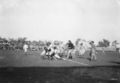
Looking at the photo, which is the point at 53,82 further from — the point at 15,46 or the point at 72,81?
the point at 15,46

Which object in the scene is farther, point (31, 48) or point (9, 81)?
point (31, 48)

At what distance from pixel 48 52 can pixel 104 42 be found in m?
120

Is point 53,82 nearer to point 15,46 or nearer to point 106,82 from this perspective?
point 106,82

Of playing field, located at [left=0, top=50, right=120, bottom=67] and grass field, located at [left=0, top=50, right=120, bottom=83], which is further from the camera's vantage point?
playing field, located at [left=0, top=50, right=120, bottom=67]

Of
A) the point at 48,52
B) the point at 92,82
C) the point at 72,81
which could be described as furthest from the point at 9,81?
the point at 48,52

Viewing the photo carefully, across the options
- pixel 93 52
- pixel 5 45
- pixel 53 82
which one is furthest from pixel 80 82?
pixel 5 45

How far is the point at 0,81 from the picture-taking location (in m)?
7.35

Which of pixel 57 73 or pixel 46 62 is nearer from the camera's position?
pixel 57 73

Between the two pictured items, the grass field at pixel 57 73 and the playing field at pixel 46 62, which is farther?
the playing field at pixel 46 62

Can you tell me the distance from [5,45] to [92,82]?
4909 centimetres

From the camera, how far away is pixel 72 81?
778 centimetres

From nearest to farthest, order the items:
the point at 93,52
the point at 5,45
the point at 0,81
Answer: the point at 0,81 → the point at 93,52 → the point at 5,45

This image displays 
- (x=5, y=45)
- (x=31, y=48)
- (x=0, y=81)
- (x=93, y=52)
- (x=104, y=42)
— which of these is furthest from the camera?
(x=104, y=42)

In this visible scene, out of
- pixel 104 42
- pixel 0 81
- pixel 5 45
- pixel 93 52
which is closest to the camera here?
pixel 0 81
